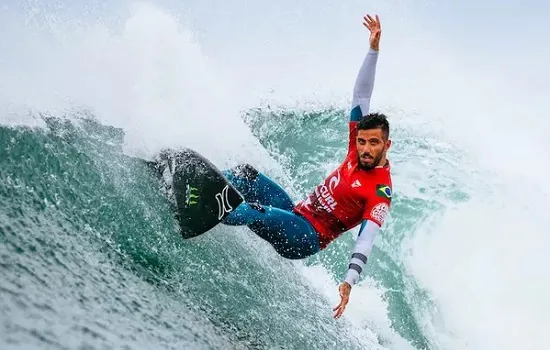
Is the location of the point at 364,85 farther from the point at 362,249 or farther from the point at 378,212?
the point at 362,249

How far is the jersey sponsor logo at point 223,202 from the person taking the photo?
12.9 feet

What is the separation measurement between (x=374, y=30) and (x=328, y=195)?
4.90 feet

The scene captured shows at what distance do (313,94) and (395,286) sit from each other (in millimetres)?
4321

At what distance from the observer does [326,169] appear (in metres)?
9.62

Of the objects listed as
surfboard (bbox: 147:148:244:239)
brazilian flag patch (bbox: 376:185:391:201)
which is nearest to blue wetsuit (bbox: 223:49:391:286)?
brazilian flag patch (bbox: 376:185:391:201)

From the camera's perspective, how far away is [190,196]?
3.95 meters

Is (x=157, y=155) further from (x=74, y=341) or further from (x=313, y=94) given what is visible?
(x=313, y=94)

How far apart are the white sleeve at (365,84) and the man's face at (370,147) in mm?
475

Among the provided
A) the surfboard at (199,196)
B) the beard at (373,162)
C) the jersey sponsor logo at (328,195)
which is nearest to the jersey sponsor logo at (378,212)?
the beard at (373,162)

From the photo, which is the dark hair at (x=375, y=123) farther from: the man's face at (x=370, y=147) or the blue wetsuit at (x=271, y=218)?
the blue wetsuit at (x=271, y=218)

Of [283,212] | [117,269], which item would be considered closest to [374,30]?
[283,212]

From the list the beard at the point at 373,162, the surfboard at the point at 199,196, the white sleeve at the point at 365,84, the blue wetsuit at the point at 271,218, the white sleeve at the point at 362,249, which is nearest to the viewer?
the white sleeve at the point at 362,249

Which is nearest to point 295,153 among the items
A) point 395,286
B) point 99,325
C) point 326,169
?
point 326,169

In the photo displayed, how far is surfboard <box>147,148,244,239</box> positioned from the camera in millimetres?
3918
